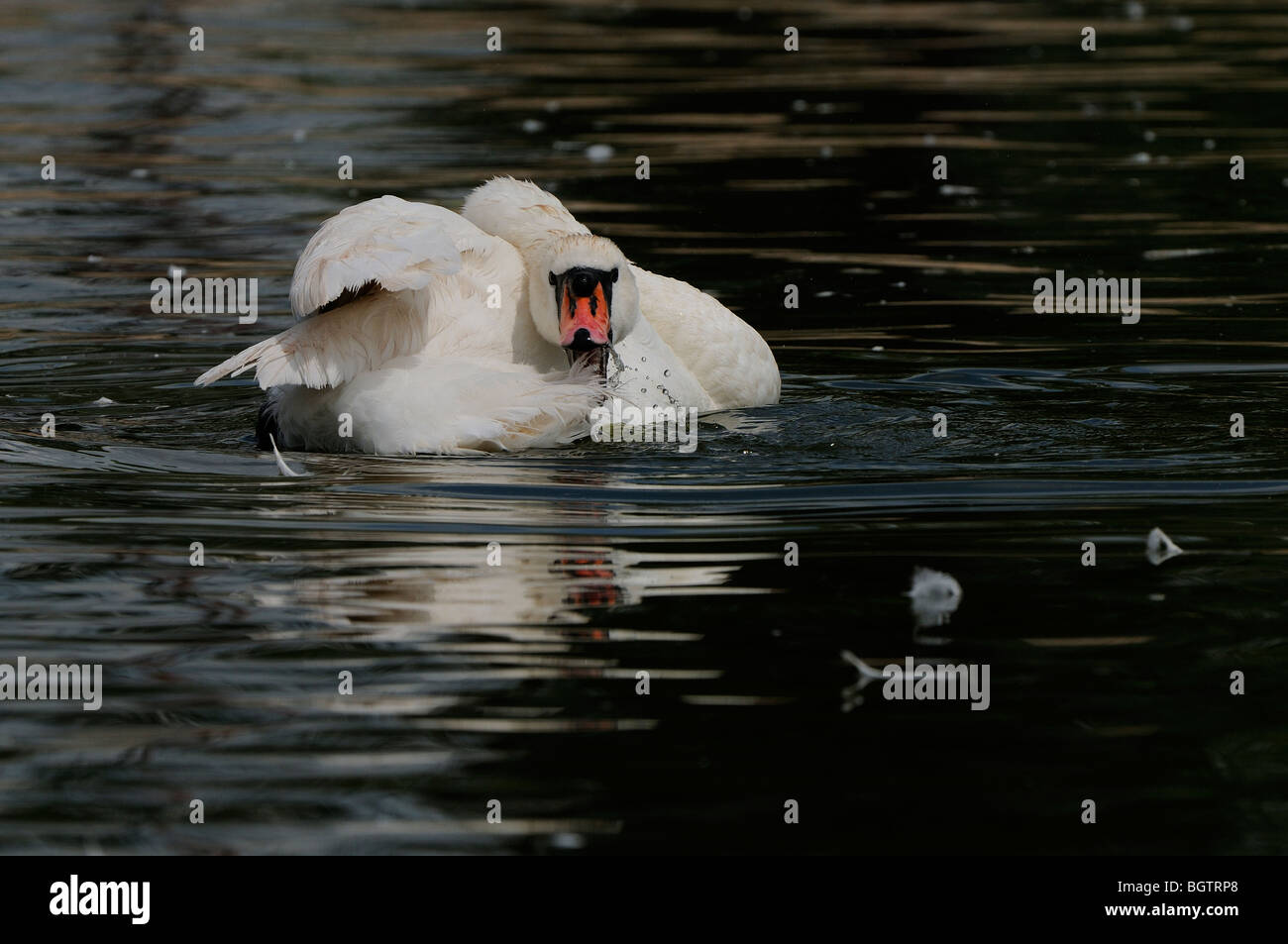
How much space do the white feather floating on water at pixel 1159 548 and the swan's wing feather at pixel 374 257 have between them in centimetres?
246

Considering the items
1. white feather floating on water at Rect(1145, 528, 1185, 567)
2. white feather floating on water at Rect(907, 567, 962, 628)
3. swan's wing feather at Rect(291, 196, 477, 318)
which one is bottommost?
white feather floating on water at Rect(907, 567, 962, 628)

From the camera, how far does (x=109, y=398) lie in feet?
30.1

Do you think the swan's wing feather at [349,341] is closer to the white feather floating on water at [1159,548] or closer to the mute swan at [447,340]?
the mute swan at [447,340]

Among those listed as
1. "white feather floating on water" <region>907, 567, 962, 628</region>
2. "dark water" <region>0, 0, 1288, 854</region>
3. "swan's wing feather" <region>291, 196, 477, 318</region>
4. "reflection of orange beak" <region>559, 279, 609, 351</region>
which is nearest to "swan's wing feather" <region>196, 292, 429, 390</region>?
"swan's wing feather" <region>291, 196, 477, 318</region>

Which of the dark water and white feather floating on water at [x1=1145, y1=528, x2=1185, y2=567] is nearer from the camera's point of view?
the dark water

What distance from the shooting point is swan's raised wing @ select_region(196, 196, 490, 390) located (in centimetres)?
720

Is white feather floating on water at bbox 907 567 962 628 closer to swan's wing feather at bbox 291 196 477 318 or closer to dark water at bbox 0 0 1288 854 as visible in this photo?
dark water at bbox 0 0 1288 854

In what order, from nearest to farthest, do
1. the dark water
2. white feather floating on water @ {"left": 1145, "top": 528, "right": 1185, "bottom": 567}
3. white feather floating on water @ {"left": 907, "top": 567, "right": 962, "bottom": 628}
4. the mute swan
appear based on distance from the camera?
1. the dark water
2. white feather floating on water @ {"left": 907, "top": 567, "right": 962, "bottom": 628}
3. white feather floating on water @ {"left": 1145, "top": 528, "right": 1185, "bottom": 567}
4. the mute swan

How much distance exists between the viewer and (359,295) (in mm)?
7547

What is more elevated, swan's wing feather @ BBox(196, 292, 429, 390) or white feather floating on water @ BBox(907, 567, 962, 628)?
swan's wing feather @ BBox(196, 292, 429, 390)

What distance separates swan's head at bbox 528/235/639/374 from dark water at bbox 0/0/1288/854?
422 millimetres

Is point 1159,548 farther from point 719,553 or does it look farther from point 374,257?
point 374,257
